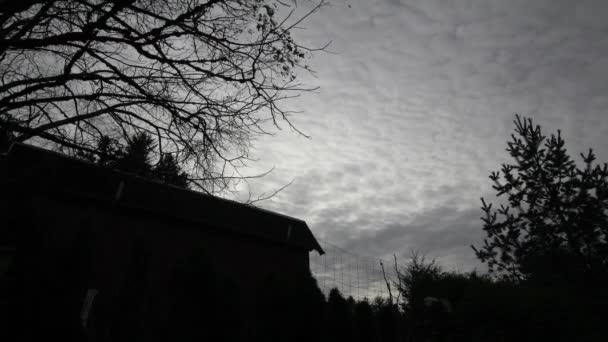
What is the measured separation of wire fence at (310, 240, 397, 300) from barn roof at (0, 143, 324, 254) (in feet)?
8.36

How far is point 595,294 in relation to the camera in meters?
7.22

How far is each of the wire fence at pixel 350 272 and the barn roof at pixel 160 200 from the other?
8.36ft

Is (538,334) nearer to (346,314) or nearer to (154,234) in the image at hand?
(346,314)

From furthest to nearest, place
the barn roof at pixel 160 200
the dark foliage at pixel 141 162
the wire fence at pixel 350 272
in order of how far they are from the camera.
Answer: the wire fence at pixel 350 272 → the barn roof at pixel 160 200 → the dark foliage at pixel 141 162

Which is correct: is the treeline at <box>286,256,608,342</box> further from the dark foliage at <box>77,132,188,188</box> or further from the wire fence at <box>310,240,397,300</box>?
the wire fence at <box>310,240,397,300</box>

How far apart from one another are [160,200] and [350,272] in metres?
8.61

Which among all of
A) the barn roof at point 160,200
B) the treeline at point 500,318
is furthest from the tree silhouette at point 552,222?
the barn roof at point 160,200

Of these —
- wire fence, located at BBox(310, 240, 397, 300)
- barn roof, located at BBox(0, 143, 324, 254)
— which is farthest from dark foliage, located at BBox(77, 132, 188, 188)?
wire fence, located at BBox(310, 240, 397, 300)

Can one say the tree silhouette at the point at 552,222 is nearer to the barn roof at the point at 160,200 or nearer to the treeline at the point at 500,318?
the treeline at the point at 500,318

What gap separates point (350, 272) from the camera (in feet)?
41.4

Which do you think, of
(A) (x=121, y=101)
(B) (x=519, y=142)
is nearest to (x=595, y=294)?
(B) (x=519, y=142)

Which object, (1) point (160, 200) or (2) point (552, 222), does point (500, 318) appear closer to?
(2) point (552, 222)

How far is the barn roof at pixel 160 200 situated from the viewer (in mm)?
9688

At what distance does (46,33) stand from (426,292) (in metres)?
12.5
